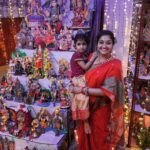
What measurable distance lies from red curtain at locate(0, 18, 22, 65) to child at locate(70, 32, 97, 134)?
2845mm

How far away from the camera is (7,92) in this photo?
2574mm

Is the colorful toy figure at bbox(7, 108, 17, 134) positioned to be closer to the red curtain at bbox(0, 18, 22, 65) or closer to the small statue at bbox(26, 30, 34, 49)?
the small statue at bbox(26, 30, 34, 49)

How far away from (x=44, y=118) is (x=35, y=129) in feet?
0.43

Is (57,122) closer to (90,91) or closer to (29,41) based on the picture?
(90,91)

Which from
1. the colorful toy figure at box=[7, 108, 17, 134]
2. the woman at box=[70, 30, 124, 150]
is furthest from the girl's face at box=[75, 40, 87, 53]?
the colorful toy figure at box=[7, 108, 17, 134]

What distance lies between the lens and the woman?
166 centimetres

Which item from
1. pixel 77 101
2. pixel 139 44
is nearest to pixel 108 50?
pixel 77 101

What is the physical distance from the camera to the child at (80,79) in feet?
5.74

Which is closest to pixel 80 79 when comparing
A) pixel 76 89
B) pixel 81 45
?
pixel 76 89

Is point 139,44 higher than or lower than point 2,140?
higher

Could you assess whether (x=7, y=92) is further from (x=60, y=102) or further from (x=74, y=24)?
(x=74, y=24)

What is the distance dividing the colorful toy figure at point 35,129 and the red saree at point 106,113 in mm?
494

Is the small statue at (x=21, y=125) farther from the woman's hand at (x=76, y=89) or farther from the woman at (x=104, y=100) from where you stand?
the woman's hand at (x=76, y=89)

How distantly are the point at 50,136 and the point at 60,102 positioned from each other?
32 cm
